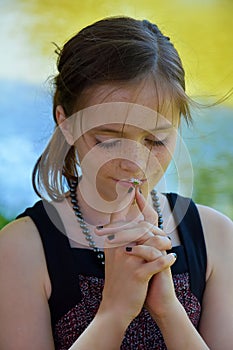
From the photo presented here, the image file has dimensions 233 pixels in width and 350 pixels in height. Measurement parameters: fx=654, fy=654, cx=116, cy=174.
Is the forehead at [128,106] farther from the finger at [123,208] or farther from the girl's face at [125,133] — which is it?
the finger at [123,208]

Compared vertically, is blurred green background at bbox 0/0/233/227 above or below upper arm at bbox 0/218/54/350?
above

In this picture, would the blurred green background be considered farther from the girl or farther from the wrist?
the wrist

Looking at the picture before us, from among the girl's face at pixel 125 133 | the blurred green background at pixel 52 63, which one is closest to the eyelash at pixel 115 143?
the girl's face at pixel 125 133

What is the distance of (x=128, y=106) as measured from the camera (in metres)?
0.96

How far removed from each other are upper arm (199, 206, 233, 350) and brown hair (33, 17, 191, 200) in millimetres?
201

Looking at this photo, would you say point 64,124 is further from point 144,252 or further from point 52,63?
point 52,63

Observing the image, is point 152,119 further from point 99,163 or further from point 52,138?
point 52,138

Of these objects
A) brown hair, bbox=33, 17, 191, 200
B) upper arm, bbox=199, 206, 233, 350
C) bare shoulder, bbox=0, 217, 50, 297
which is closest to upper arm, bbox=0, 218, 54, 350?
bare shoulder, bbox=0, 217, 50, 297

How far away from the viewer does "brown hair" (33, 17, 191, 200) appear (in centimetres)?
100

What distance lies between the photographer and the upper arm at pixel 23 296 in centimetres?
97

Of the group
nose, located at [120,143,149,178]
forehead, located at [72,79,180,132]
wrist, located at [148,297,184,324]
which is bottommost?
wrist, located at [148,297,184,324]

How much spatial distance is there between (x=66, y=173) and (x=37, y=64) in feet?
3.12

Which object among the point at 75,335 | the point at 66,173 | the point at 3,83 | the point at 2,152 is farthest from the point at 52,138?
the point at 3,83

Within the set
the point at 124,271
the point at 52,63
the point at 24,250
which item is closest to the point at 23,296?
the point at 24,250
